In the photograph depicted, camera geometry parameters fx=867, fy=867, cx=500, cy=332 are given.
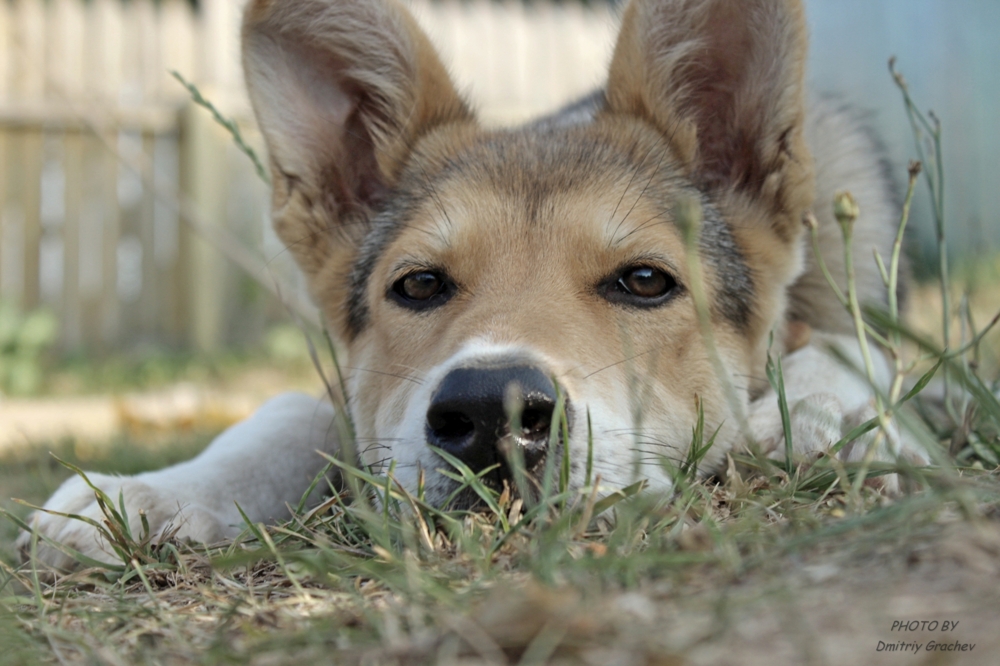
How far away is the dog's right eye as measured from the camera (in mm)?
2945

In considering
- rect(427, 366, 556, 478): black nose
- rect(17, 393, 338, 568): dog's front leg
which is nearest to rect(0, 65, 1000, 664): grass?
rect(427, 366, 556, 478): black nose

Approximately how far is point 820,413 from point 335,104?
2.35 m

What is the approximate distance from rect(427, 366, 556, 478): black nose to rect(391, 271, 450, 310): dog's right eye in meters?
0.84

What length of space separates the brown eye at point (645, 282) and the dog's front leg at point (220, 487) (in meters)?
1.12

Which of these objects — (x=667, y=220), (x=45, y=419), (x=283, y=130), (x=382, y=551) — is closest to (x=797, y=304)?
(x=667, y=220)

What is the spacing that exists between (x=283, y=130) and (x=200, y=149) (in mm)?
7187

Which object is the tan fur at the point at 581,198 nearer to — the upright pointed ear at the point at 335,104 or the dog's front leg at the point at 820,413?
the upright pointed ear at the point at 335,104

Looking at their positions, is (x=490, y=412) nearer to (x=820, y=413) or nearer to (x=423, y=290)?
(x=820, y=413)

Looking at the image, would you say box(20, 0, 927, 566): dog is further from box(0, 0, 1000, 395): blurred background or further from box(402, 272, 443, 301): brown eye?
box(0, 0, 1000, 395): blurred background

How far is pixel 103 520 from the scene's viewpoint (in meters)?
2.35

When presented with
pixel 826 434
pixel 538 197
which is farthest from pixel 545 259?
pixel 826 434

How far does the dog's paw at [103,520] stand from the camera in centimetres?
238

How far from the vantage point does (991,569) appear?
4.52 feet

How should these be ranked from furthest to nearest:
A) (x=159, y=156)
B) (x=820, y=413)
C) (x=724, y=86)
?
1. (x=159, y=156)
2. (x=724, y=86)
3. (x=820, y=413)
